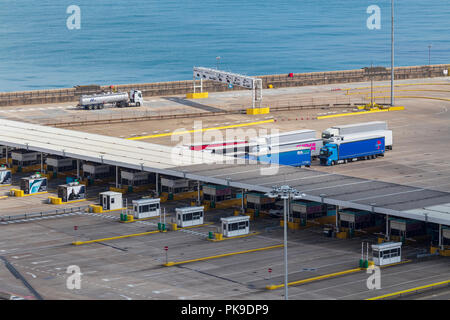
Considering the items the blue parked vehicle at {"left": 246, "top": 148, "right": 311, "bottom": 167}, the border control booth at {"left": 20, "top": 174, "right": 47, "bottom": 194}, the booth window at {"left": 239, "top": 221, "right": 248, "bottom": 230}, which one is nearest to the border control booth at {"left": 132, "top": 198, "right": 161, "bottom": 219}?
the booth window at {"left": 239, "top": 221, "right": 248, "bottom": 230}

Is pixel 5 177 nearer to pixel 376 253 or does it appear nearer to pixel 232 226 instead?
pixel 232 226

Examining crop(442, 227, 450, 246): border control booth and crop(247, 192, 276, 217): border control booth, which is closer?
crop(442, 227, 450, 246): border control booth

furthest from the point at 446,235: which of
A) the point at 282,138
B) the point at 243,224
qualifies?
the point at 282,138

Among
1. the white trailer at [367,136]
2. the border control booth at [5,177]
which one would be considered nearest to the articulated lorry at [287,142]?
the white trailer at [367,136]

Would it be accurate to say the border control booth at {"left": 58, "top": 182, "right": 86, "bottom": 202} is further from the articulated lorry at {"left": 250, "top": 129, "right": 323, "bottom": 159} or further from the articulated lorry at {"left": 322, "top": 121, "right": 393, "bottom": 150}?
the articulated lorry at {"left": 322, "top": 121, "right": 393, "bottom": 150}

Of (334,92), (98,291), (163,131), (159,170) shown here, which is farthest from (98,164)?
(334,92)

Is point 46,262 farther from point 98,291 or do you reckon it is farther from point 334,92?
point 334,92
